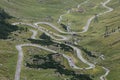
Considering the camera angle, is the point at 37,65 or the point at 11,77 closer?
the point at 11,77

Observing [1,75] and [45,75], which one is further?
[45,75]

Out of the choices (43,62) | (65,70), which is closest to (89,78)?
(65,70)

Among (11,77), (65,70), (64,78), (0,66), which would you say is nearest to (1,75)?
(11,77)

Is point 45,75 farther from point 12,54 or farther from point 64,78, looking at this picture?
point 12,54

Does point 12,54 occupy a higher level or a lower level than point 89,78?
higher

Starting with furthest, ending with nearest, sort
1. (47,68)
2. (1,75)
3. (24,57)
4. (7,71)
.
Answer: (24,57)
(47,68)
(7,71)
(1,75)

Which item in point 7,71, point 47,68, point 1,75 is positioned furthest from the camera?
point 47,68

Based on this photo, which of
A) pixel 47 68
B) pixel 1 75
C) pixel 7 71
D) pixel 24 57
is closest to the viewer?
pixel 1 75

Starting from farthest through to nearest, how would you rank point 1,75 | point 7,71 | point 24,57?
point 24,57, point 7,71, point 1,75

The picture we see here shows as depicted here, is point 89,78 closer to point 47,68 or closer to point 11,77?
point 47,68
